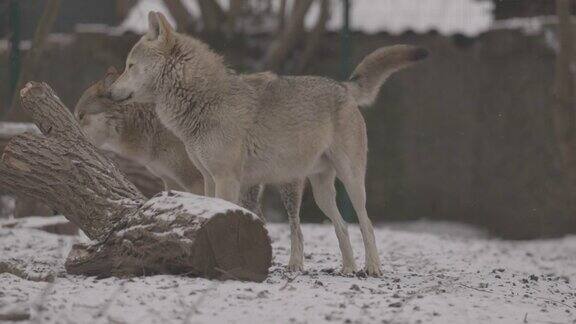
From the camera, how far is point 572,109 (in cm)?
1073

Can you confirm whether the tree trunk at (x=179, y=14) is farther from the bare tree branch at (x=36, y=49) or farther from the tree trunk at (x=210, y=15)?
the bare tree branch at (x=36, y=49)

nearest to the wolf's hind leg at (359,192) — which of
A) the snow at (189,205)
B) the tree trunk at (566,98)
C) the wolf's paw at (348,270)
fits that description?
the wolf's paw at (348,270)

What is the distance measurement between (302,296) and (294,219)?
6.28 ft

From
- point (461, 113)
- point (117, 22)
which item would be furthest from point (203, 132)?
point (117, 22)

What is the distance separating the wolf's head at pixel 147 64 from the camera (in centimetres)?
666

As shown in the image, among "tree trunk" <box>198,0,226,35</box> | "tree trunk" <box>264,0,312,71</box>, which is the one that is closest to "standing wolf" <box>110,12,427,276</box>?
"tree trunk" <box>264,0,312,71</box>

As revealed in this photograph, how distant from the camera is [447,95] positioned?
11328 mm

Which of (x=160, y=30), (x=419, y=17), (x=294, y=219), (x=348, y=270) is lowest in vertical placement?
(x=348, y=270)

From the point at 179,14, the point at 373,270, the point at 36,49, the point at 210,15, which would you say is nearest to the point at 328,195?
the point at 373,270

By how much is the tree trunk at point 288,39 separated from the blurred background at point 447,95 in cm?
25

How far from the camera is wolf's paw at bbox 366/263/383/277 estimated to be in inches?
264

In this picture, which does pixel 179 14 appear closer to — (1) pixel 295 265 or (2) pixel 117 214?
(1) pixel 295 265

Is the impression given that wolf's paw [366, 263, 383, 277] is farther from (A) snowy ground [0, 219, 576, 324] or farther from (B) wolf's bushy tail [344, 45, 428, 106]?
(B) wolf's bushy tail [344, 45, 428, 106]

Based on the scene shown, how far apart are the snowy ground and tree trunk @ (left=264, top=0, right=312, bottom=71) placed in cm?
443
